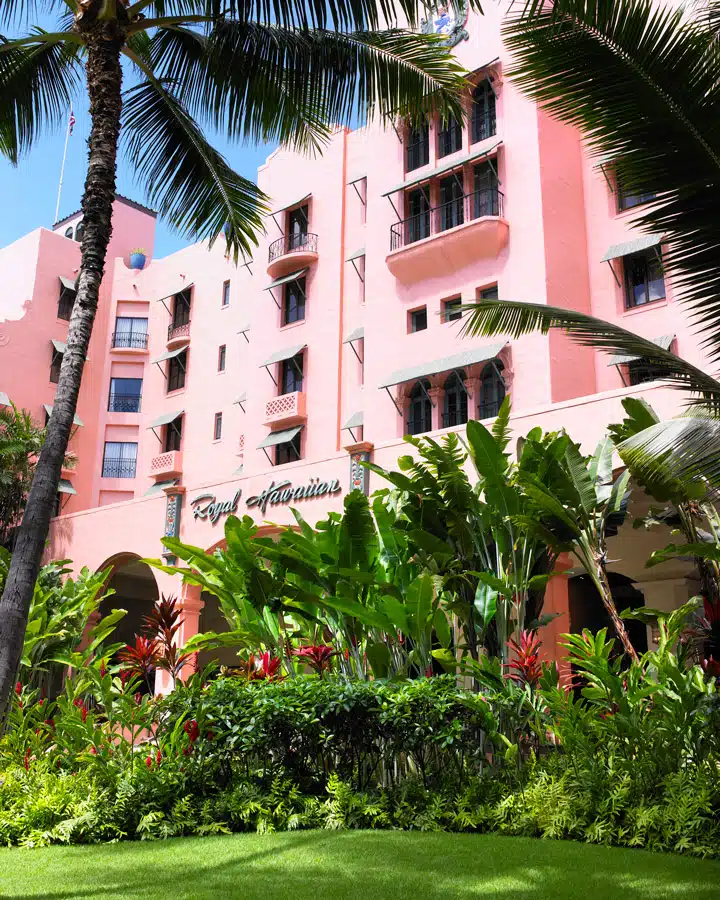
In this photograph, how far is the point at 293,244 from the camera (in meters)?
25.8

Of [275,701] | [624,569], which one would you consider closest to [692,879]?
[275,701]

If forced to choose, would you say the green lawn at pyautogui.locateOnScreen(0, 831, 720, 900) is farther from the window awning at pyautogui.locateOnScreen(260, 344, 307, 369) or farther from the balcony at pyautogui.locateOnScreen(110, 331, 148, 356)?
the balcony at pyautogui.locateOnScreen(110, 331, 148, 356)

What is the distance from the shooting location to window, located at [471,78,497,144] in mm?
20772

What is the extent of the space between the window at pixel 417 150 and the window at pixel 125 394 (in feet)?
48.1

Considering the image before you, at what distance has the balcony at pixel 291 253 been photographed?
24953 mm

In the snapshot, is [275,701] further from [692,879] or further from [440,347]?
[440,347]

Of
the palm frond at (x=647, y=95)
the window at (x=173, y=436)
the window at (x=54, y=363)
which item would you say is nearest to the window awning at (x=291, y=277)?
the window at (x=173, y=436)

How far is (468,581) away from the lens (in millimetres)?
10172

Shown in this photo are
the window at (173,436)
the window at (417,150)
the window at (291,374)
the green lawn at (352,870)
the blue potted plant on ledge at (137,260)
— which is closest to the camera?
the green lawn at (352,870)

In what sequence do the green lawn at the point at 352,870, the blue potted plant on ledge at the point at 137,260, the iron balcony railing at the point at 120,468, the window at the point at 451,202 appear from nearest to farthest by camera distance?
the green lawn at the point at 352,870 < the window at the point at 451,202 < the iron balcony railing at the point at 120,468 < the blue potted plant on ledge at the point at 137,260

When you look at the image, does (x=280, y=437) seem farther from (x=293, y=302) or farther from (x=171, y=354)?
(x=171, y=354)

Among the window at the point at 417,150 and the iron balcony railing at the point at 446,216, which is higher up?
the window at the point at 417,150

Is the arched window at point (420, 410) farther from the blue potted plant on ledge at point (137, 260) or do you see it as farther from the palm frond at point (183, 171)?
the blue potted plant on ledge at point (137, 260)

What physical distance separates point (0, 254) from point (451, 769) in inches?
1280
